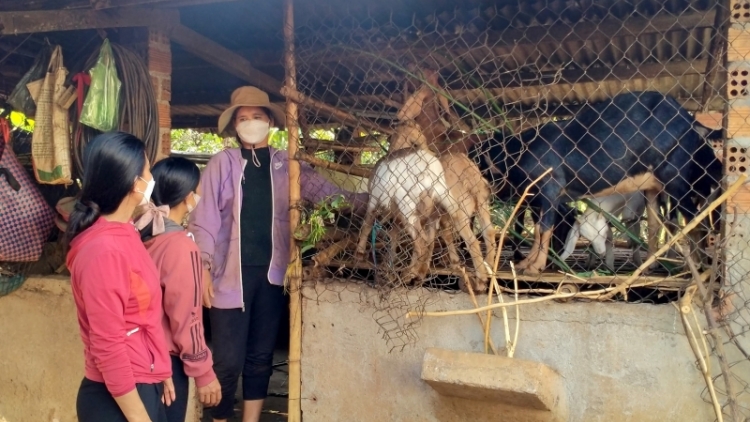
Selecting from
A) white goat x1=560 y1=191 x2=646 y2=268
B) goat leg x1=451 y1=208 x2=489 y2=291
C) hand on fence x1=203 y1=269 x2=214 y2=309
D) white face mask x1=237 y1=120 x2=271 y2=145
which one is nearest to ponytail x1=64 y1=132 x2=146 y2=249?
hand on fence x1=203 y1=269 x2=214 y2=309

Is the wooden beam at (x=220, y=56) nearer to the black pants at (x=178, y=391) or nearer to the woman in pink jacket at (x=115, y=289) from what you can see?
the woman in pink jacket at (x=115, y=289)

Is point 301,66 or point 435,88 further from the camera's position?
point 301,66

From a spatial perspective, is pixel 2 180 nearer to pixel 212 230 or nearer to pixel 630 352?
pixel 212 230

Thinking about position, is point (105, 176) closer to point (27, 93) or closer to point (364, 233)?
point (364, 233)

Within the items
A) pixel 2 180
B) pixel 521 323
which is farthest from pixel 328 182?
pixel 2 180

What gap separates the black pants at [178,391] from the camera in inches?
103

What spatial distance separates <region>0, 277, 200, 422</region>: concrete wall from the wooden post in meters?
0.84

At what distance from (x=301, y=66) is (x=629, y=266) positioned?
8.81 ft

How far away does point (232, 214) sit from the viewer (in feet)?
12.8

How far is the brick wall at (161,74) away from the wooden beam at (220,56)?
0.35 ft

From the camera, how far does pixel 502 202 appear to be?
14.4 feet

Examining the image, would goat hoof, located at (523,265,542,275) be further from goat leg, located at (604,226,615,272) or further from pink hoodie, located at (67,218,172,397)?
pink hoodie, located at (67,218,172,397)

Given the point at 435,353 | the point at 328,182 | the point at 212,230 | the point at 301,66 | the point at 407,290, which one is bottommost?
the point at 435,353

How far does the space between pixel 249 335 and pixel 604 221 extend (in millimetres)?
→ 2535
